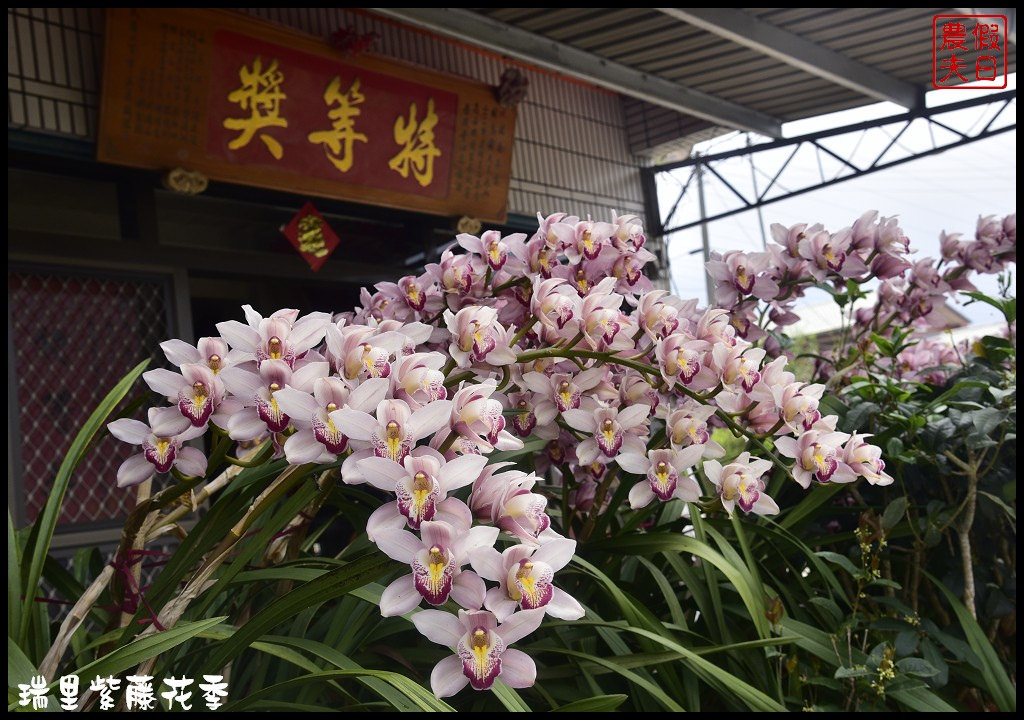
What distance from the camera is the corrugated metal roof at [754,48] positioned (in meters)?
3.91

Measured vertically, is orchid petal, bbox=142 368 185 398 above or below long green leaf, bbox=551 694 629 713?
above

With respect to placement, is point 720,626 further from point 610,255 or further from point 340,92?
point 340,92

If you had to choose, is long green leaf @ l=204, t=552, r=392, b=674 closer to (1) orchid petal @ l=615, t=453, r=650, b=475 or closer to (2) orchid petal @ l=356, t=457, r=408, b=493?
(2) orchid petal @ l=356, t=457, r=408, b=493

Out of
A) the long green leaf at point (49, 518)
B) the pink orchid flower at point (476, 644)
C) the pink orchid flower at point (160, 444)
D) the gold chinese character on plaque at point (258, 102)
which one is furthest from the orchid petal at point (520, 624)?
the gold chinese character on plaque at point (258, 102)

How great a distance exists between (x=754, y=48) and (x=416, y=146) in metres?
1.57

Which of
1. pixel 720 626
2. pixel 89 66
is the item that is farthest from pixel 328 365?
pixel 89 66

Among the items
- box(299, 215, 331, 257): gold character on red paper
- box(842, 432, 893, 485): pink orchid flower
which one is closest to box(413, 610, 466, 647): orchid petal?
box(842, 432, 893, 485): pink orchid flower

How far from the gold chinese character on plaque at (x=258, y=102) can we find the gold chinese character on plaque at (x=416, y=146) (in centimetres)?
58

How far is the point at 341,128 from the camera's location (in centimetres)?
385

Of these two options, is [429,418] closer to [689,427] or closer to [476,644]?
[476,644]

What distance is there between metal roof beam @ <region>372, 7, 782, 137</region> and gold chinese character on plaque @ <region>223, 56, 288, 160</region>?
1.82ft

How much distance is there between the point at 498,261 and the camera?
109 centimetres

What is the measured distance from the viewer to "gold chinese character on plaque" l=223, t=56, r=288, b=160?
3533 millimetres

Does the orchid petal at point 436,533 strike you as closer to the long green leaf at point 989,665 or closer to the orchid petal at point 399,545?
the orchid petal at point 399,545
